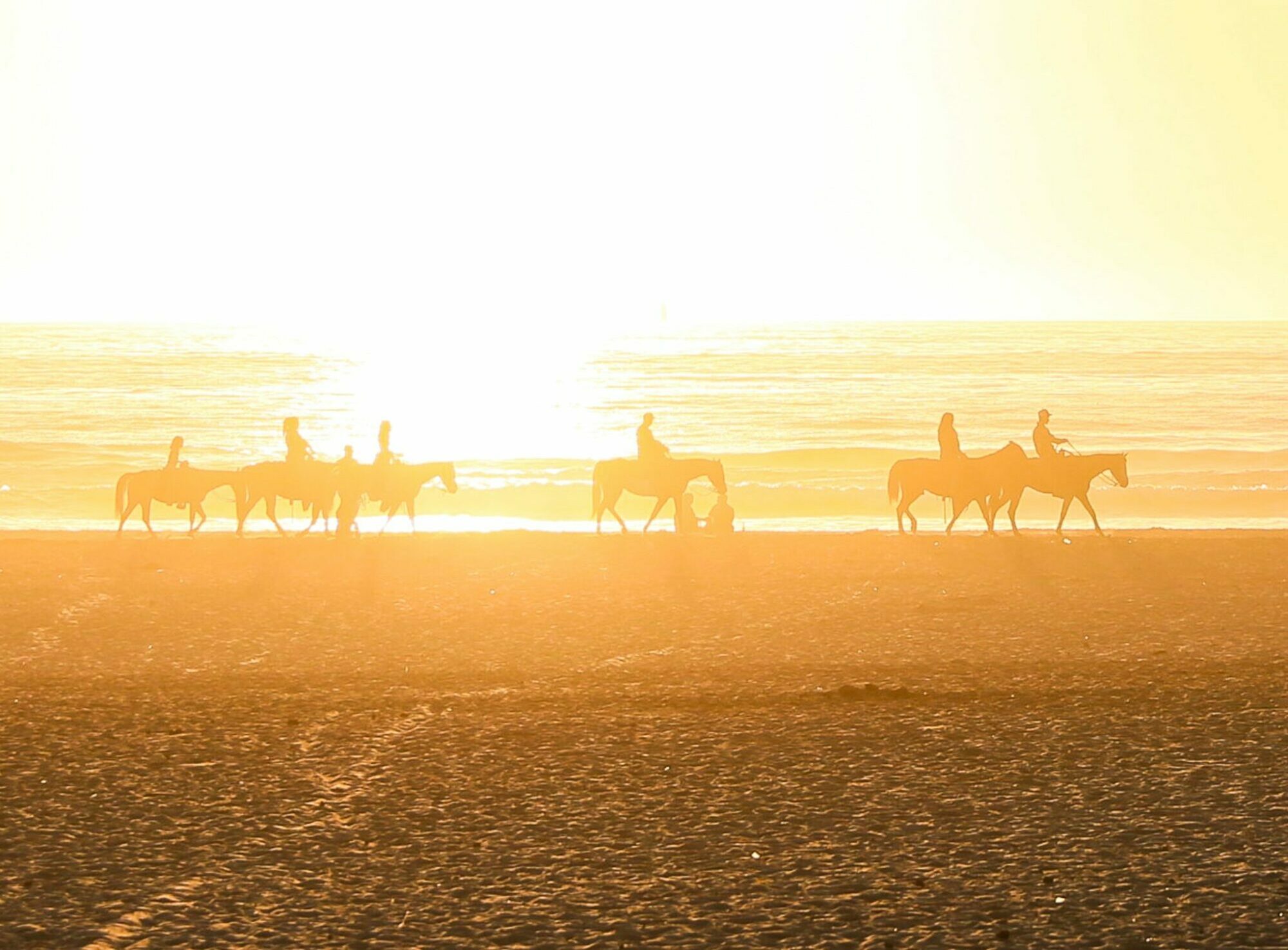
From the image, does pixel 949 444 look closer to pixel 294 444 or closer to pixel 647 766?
pixel 294 444

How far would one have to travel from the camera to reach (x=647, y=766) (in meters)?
10.3

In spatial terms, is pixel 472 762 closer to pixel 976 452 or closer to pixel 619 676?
pixel 619 676

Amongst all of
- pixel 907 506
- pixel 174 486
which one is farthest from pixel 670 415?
pixel 174 486

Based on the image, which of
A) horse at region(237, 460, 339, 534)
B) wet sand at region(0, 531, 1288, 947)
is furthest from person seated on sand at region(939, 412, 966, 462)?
horse at region(237, 460, 339, 534)

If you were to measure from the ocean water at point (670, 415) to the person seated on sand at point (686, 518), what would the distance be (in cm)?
772

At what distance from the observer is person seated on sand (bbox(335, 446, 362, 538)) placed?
26.0 metres

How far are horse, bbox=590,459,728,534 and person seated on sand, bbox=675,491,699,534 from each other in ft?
0.14

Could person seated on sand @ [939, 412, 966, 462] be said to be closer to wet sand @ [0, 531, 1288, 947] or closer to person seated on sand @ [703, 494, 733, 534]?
person seated on sand @ [703, 494, 733, 534]

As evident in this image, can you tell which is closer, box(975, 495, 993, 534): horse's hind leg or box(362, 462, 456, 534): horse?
box(975, 495, 993, 534): horse's hind leg

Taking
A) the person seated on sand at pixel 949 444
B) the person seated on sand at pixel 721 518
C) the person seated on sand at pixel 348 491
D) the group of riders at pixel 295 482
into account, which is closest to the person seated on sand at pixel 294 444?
the group of riders at pixel 295 482

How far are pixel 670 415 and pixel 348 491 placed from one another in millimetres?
55766

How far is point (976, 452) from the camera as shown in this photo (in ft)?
198

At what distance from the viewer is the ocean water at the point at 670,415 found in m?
42.1

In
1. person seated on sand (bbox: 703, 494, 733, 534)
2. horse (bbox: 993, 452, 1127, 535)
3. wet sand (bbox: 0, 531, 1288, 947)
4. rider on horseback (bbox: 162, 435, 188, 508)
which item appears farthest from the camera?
person seated on sand (bbox: 703, 494, 733, 534)
